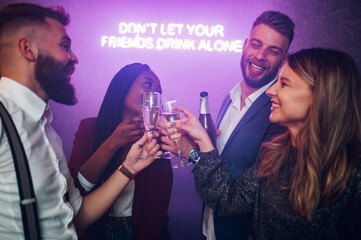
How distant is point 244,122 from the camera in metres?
1.68

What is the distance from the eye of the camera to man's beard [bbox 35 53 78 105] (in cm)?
117

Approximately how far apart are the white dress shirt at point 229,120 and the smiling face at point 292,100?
0.52 metres

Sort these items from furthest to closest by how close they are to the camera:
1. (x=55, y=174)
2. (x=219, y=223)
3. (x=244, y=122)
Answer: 1. (x=244, y=122)
2. (x=219, y=223)
3. (x=55, y=174)

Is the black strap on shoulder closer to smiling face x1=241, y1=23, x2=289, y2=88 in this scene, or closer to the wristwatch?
the wristwatch

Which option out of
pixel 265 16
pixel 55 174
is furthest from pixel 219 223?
pixel 265 16

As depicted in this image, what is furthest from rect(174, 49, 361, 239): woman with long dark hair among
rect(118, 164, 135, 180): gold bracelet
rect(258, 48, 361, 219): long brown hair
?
rect(118, 164, 135, 180): gold bracelet

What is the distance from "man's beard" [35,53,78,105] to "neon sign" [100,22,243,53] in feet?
8.67

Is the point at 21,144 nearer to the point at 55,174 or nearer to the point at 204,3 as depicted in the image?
the point at 55,174

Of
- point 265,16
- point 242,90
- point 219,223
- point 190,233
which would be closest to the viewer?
point 219,223

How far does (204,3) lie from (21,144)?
3.50m

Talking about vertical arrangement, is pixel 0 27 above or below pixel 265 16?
below

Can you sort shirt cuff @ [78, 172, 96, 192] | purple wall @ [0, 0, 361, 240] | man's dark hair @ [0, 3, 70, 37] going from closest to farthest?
1. man's dark hair @ [0, 3, 70, 37]
2. shirt cuff @ [78, 172, 96, 192]
3. purple wall @ [0, 0, 361, 240]

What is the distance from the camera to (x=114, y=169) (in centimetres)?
179

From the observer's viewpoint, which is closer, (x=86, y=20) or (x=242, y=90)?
(x=242, y=90)
